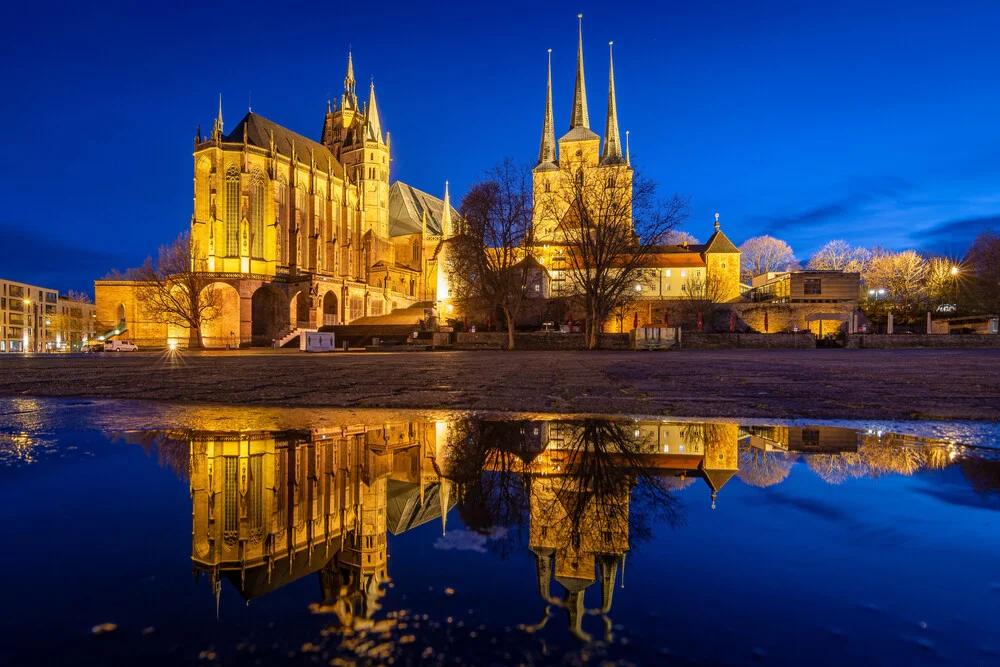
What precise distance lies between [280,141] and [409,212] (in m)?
19.0

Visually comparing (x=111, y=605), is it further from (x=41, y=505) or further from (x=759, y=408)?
(x=759, y=408)

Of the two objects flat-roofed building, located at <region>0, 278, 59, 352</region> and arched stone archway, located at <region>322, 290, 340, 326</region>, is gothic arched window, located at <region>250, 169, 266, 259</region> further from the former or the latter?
flat-roofed building, located at <region>0, 278, 59, 352</region>

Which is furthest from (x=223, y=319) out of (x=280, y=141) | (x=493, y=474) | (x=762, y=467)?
(x=762, y=467)

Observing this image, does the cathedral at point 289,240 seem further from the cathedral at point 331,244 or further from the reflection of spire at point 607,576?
the reflection of spire at point 607,576

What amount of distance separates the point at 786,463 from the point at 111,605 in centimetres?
275

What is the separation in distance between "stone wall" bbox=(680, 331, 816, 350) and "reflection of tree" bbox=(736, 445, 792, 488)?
2932cm

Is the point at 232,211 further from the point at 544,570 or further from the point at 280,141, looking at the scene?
the point at 544,570

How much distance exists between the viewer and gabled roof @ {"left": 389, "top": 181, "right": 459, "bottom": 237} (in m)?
69.5

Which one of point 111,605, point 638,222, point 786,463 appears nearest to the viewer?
Result: point 111,605

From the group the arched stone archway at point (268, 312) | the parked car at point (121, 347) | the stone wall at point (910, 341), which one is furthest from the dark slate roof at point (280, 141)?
the stone wall at point (910, 341)

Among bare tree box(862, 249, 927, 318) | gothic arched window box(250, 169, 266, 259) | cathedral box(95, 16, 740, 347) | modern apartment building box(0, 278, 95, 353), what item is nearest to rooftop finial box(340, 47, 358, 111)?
cathedral box(95, 16, 740, 347)

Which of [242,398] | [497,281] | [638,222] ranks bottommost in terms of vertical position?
[242,398]

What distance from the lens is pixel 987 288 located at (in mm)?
47938

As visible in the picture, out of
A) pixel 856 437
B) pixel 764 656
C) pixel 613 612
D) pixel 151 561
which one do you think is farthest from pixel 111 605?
pixel 856 437
